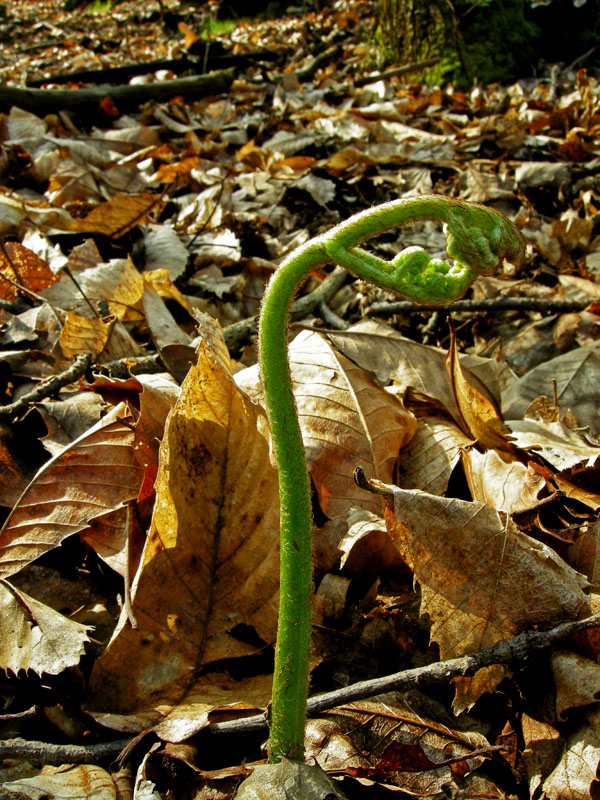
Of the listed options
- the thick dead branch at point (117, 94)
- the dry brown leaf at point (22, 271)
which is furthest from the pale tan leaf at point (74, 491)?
the thick dead branch at point (117, 94)

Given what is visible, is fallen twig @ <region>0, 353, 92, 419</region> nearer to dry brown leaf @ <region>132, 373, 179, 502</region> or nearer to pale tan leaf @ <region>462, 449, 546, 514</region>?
dry brown leaf @ <region>132, 373, 179, 502</region>

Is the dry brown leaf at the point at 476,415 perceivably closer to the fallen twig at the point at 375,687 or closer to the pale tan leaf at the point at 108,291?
the fallen twig at the point at 375,687

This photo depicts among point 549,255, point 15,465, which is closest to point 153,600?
point 15,465

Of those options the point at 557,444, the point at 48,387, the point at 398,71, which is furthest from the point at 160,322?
the point at 398,71

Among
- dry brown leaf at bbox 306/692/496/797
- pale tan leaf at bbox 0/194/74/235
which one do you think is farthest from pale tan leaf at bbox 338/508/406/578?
pale tan leaf at bbox 0/194/74/235

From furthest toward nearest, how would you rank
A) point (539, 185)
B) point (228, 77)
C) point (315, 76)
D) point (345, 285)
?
point (315, 76), point (228, 77), point (539, 185), point (345, 285)

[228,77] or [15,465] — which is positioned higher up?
[228,77]

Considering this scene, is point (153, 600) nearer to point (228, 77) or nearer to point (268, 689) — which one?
point (268, 689)
